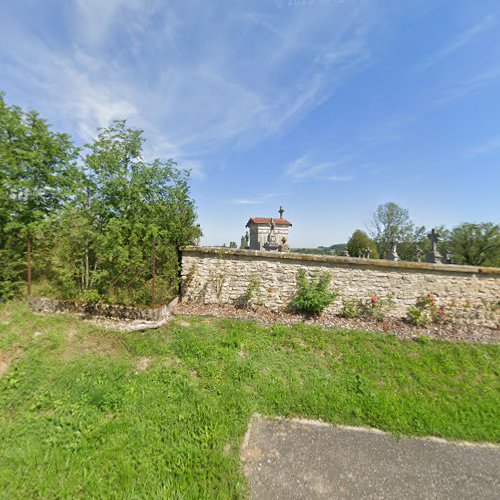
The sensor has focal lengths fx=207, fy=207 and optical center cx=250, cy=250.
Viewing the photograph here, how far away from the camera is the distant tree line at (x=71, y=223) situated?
191 inches

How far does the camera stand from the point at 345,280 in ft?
19.7

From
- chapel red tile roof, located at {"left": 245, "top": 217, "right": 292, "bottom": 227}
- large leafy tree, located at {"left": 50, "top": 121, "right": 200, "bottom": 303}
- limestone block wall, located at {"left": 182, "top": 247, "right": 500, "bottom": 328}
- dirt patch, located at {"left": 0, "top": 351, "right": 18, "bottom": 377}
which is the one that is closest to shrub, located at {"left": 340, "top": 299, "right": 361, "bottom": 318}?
limestone block wall, located at {"left": 182, "top": 247, "right": 500, "bottom": 328}

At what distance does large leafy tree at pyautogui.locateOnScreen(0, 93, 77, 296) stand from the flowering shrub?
9.55 m

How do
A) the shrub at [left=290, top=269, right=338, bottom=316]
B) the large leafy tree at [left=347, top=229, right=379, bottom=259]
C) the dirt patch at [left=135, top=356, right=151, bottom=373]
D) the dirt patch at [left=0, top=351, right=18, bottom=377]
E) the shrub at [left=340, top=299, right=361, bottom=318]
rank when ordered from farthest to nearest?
the large leafy tree at [left=347, top=229, right=379, bottom=259]
the shrub at [left=340, top=299, right=361, bottom=318]
the shrub at [left=290, top=269, right=338, bottom=316]
the dirt patch at [left=135, top=356, right=151, bottom=373]
the dirt patch at [left=0, top=351, right=18, bottom=377]

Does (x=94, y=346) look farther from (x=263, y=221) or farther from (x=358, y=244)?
(x=358, y=244)

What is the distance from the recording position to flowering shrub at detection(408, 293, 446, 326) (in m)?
5.60

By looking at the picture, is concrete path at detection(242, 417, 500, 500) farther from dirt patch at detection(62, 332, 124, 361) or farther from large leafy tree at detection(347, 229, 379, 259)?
large leafy tree at detection(347, 229, 379, 259)

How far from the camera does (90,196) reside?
5.34 m

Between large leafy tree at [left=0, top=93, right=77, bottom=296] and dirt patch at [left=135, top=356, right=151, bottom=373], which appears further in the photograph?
large leafy tree at [left=0, top=93, right=77, bottom=296]

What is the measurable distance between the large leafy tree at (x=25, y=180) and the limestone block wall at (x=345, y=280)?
3.52 meters

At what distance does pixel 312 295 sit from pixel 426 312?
326 centimetres

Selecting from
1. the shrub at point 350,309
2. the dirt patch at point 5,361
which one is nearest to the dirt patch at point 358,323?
the shrub at point 350,309

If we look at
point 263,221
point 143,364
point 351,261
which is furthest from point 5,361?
point 263,221

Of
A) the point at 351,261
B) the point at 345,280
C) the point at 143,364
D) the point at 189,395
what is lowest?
the point at 189,395
